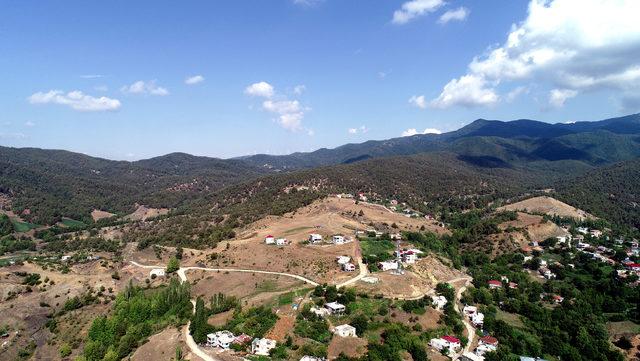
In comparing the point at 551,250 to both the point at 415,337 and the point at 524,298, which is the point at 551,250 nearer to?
the point at 524,298

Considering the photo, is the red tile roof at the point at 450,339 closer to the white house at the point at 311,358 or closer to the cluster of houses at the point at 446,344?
the cluster of houses at the point at 446,344

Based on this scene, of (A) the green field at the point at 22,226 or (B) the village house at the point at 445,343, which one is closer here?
(B) the village house at the point at 445,343

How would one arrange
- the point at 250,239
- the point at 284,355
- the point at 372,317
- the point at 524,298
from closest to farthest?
the point at 284,355 < the point at 372,317 < the point at 524,298 < the point at 250,239

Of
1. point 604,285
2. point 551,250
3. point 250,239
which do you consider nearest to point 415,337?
point 604,285

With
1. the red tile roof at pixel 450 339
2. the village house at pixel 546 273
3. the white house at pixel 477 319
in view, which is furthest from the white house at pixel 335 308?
the village house at pixel 546 273

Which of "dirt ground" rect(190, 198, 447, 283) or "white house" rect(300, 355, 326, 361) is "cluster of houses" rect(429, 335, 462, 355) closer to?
"white house" rect(300, 355, 326, 361)

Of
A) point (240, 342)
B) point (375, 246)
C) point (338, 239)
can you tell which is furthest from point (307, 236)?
point (240, 342)

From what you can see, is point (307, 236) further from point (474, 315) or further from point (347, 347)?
point (347, 347)
